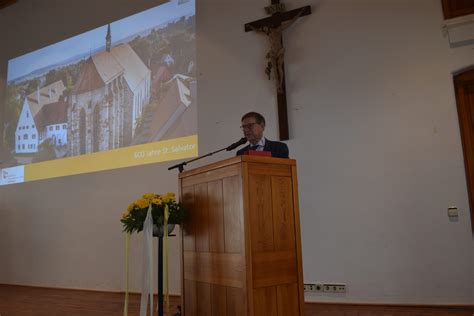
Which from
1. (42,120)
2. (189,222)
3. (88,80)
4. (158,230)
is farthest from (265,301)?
(42,120)

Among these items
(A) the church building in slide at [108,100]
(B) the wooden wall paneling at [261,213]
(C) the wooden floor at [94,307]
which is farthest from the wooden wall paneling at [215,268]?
(A) the church building in slide at [108,100]

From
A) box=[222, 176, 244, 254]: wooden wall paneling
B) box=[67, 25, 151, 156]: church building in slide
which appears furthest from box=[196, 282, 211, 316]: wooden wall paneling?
box=[67, 25, 151, 156]: church building in slide

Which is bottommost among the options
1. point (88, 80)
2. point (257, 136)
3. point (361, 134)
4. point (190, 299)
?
point (190, 299)

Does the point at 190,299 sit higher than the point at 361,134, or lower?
lower

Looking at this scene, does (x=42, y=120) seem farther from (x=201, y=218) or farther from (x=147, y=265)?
(x=201, y=218)

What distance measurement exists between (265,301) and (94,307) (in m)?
2.59

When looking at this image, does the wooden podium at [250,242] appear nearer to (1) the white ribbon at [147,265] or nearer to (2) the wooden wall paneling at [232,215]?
(2) the wooden wall paneling at [232,215]

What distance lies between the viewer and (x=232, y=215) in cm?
202

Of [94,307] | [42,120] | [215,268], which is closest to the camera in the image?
[215,268]

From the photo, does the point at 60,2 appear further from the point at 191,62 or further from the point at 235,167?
the point at 235,167

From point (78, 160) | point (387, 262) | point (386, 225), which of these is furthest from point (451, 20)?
point (78, 160)

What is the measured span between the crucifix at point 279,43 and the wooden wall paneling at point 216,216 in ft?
6.04

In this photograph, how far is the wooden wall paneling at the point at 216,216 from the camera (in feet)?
6.93

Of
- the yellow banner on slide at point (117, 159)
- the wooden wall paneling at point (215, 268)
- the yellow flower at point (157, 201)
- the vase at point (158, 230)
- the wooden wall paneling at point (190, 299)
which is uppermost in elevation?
the yellow banner on slide at point (117, 159)
